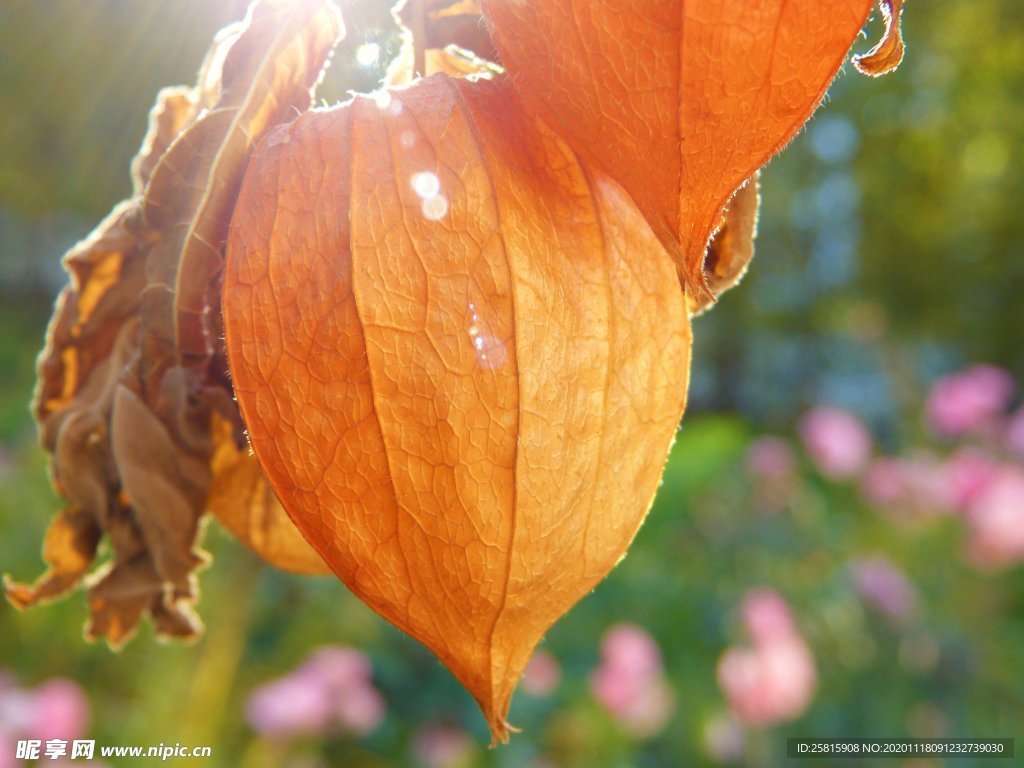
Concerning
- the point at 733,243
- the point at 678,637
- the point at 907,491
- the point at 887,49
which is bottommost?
the point at 678,637

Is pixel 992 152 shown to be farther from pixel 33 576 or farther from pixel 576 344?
pixel 576 344

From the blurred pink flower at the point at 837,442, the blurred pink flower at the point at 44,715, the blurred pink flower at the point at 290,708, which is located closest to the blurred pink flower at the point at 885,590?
the blurred pink flower at the point at 837,442

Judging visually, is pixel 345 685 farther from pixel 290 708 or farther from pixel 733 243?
pixel 733 243

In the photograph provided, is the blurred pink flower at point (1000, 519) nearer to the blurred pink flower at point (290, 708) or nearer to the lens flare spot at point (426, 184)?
the blurred pink flower at point (290, 708)

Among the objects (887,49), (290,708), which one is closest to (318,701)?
(290,708)

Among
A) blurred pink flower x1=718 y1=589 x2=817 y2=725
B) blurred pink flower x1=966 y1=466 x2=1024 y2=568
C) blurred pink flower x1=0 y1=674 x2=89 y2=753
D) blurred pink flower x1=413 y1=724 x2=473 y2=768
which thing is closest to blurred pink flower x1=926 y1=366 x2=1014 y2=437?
blurred pink flower x1=966 y1=466 x2=1024 y2=568

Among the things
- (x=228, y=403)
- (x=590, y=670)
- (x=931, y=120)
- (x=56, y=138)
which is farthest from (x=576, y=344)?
(x=931, y=120)
